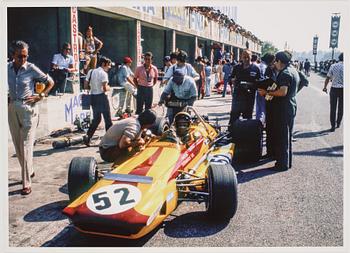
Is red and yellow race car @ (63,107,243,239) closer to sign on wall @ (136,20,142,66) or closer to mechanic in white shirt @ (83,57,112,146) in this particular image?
mechanic in white shirt @ (83,57,112,146)

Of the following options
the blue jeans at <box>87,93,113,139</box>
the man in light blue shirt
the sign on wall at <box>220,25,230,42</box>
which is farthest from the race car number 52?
the sign on wall at <box>220,25,230,42</box>

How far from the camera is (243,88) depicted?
6.79 metres

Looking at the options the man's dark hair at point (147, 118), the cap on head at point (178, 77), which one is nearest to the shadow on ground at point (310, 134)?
the cap on head at point (178, 77)

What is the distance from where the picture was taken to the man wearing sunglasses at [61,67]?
327 inches

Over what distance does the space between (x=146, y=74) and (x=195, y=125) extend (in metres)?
3.04

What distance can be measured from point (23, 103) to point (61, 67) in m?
3.92

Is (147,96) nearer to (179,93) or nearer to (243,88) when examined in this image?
(179,93)

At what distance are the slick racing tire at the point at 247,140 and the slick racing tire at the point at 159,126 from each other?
3.55ft

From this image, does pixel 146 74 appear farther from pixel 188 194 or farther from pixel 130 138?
pixel 188 194

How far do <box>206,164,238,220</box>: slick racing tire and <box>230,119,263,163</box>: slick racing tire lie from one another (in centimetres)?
222

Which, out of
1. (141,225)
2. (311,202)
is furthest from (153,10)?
(141,225)

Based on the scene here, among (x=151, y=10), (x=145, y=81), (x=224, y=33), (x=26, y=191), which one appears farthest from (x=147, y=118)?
(x=224, y=33)

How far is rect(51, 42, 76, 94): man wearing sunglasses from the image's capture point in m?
8.30

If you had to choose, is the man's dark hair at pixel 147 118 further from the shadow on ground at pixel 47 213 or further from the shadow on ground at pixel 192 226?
the shadow on ground at pixel 47 213
